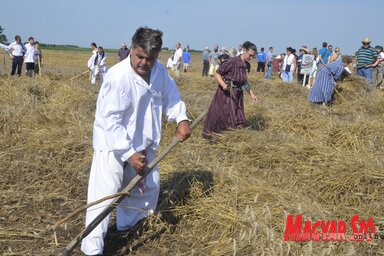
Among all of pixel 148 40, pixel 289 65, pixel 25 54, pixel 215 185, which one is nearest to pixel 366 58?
pixel 289 65

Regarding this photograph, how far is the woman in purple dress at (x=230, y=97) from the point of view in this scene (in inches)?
229

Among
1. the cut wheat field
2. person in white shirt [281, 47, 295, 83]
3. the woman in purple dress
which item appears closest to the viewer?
the cut wheat field

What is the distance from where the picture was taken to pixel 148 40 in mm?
2781

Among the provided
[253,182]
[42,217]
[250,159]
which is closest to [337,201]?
[253,182]

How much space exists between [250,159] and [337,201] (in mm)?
1199

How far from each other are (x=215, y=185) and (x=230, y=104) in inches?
90.4

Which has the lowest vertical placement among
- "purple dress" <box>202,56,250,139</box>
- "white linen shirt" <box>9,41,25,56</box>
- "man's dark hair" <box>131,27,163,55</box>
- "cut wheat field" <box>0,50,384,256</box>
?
"cut wheat field" <box>0,50,384,256</box>

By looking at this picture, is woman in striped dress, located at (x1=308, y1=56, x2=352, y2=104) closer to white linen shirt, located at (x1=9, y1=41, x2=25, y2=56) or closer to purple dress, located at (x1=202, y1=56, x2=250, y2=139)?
purple dress, located at (x1=202, y1=56, x2=250, y2=139)

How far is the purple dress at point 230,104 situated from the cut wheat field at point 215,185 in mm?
405

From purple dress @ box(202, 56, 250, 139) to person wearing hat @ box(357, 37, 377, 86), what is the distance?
650 centimetres

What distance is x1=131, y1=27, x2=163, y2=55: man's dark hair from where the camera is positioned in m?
2.79

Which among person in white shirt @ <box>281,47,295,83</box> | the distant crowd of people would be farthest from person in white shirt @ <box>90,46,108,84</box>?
person in white shirt @ <box>281,47,295,83</box>

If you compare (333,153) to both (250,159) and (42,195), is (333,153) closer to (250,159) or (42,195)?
(250,159)

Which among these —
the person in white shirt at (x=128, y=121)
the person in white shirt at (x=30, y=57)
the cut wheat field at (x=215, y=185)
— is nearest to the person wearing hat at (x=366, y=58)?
the cut wheat field at (x=215, y=185)
